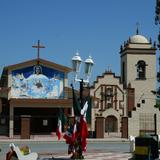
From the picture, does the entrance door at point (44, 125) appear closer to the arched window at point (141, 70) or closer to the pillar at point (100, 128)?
the pillar at point (100, 128)

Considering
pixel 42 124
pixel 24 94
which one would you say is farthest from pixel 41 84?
pixel 42 124

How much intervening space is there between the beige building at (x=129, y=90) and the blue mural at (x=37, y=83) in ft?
19.1

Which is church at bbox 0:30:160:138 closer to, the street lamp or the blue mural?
the blue mural

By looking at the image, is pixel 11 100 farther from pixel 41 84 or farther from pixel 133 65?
pixel 133 65

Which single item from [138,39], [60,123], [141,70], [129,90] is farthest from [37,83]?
[60,123]

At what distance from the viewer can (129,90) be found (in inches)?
2432

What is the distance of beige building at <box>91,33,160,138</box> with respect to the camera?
2253 inches

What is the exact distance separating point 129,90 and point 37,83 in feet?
42.1

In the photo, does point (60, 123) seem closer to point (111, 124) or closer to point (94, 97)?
point (94, 97)

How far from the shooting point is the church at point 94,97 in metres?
53.1

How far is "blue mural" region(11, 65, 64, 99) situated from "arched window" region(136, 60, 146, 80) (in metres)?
12.1

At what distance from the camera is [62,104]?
175ft

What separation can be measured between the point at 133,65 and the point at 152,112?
27.5 feet

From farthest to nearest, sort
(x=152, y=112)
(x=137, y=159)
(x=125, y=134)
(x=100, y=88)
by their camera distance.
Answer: (x=100, y=88), (x=152, y=112), (x=125, y=134), (x=137, y=159)
